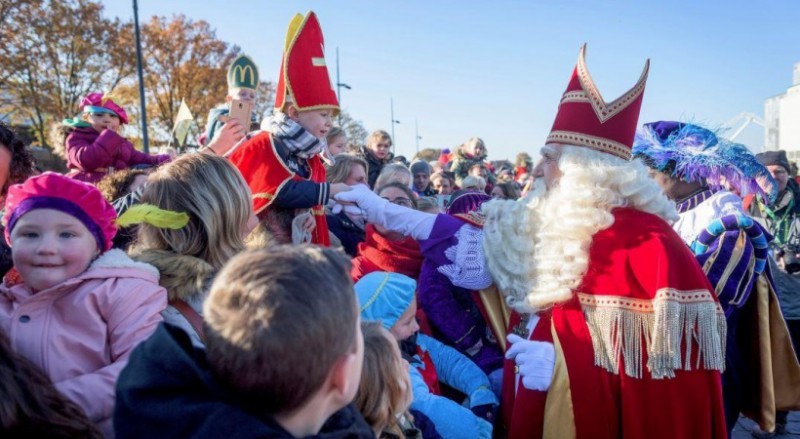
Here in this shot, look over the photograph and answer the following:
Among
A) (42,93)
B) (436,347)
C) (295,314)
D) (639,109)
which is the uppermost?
(42,93)

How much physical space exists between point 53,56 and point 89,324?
19808mm

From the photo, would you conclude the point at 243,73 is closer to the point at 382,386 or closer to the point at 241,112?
the point at 241,112

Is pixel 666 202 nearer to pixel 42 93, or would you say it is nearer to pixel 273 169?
pixel 273 169

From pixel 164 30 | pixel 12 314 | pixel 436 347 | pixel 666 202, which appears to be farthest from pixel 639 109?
pixel 164 30

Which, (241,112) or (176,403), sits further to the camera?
(241,112)

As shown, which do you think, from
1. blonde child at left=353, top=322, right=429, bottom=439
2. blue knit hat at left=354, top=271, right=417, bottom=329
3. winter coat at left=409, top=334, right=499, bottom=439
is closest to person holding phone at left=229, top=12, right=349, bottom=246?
blue knit hat at left=354, top=271, right=417, bottom=329

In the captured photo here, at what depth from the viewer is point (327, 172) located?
4.29m

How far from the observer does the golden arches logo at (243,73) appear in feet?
11.8

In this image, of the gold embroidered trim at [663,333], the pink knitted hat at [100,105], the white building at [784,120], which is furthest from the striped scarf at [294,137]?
the white building at [784,120]

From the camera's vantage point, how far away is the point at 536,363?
2389 mm

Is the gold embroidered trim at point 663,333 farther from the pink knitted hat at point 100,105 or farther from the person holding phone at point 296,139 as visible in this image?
the pink knitted hat at point 100,105

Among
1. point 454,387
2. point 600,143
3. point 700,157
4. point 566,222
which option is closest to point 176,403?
point 454,387

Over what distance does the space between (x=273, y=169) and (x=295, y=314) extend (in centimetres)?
229

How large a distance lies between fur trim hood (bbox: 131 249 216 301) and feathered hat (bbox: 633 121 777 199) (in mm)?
2668
